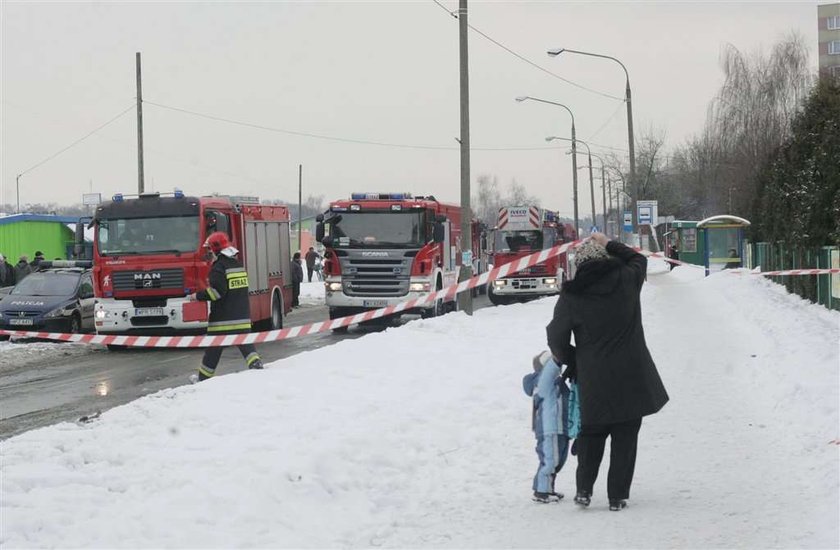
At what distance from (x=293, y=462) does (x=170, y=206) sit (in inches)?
536

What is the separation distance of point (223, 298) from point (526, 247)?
21.8 meters

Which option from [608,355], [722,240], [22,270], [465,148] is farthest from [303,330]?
[722,240]

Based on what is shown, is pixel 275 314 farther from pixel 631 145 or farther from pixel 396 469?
pixel 631 145

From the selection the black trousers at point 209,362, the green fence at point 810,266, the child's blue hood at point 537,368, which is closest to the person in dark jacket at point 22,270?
the black trousers at point 209,362

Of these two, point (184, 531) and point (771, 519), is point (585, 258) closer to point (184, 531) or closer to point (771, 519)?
point (771, 519)

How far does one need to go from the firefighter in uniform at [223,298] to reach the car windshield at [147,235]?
7.54 m

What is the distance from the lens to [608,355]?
22.3 feet

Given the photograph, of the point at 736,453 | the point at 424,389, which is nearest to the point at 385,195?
the point at 424,389

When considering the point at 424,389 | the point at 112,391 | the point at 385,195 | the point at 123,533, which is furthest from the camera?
the point at 385,195

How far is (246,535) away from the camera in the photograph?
619 cm

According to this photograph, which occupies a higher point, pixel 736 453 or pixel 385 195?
pixel 385 195

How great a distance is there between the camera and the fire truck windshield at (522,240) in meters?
33.5

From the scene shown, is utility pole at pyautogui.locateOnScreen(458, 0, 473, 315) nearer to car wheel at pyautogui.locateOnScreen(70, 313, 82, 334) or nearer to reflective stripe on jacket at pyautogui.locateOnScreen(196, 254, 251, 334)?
car wheel at pyautogui.locateOnScreen(70, 313, 82, 334)

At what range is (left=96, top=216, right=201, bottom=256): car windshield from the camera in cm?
2008
